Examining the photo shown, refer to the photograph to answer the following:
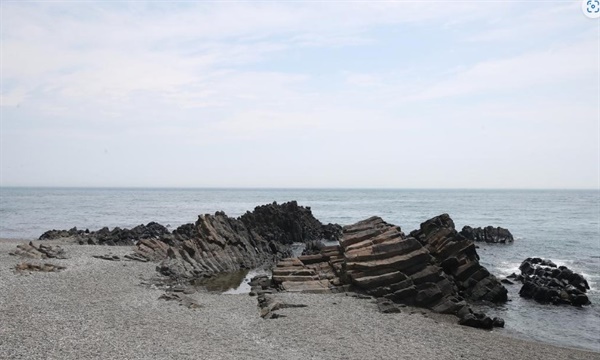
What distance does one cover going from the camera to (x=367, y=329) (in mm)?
21844

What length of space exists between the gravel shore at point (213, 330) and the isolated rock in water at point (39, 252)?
27.3ft

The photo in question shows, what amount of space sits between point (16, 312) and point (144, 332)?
19.1 feet

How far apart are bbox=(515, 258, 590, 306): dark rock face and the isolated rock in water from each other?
1275 inches

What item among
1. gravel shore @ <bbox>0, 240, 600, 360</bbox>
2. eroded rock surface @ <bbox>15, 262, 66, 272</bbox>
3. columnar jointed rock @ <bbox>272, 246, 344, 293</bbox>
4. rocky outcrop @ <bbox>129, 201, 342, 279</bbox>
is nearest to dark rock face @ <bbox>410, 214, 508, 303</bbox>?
gravel shore @ <bbox>0, 240, 600, 360</bbox>

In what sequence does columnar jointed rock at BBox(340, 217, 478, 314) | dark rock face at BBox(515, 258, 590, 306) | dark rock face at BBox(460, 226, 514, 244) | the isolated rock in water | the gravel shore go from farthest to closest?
1. dark rock face at BBox(460, 226, 514, 244)
2. the isolated rock in water
3. dark rock face at BBox(515, 258, 590, 306)
4. columnar jointed rock at BBox(340, 217, 478, 314)
5. the gravel shore

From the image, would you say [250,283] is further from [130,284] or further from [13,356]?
[13,356]

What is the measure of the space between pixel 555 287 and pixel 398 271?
1121 centimetres

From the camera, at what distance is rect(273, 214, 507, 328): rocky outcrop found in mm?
28000

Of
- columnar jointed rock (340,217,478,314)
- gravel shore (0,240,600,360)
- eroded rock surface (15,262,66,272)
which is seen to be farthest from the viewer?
eroded rock surface (15,262,66,272)

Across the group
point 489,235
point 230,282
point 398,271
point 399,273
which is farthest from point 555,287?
point 489,235

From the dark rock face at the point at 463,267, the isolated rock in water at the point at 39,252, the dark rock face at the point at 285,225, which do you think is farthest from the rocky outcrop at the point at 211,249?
the dark rock face at the point at 463,267

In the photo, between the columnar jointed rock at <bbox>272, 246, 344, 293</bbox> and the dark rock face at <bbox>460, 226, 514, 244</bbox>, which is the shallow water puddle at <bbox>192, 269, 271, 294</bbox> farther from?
the dark rock face at <bbox>460, 226, 514, 244</bbox>

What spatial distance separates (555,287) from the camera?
3244 centimetres

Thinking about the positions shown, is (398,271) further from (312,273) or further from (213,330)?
(213,330)
